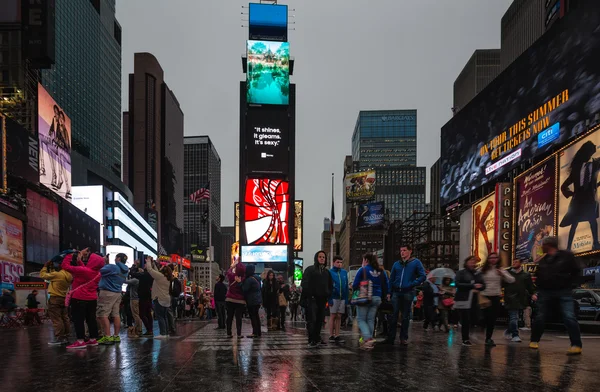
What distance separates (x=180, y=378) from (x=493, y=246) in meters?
30.1

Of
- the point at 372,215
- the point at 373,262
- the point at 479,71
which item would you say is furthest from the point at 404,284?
the point at 479,71

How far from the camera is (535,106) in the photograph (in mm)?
31094

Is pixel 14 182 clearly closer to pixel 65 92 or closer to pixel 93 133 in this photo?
pixel 65 92

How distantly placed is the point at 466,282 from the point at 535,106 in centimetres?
2383

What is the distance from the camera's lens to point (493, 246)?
33.6 meters

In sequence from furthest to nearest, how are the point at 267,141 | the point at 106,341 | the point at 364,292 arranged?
1. the point at 267,141
2. the point at 106,341
3. the point at 364,292

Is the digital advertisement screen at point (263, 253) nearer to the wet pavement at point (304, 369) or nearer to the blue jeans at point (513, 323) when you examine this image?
the blue jeans at point (513, 323)

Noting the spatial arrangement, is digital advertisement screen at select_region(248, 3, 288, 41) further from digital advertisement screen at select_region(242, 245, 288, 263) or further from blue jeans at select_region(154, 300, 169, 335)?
blue jeans at select_region(154, 300, 169, 335)

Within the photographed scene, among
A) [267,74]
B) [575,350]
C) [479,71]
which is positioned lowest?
[575,350]

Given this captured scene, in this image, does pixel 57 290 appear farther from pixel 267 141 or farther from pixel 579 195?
pixel 267 141

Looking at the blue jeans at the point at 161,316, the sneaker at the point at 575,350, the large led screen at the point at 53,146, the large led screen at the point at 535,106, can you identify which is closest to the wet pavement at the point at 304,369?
the sneaker at the point at 575,350

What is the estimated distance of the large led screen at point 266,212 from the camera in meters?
67.8

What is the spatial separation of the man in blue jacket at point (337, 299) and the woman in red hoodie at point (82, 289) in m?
4.43

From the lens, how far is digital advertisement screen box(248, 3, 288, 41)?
7500 centimetres
